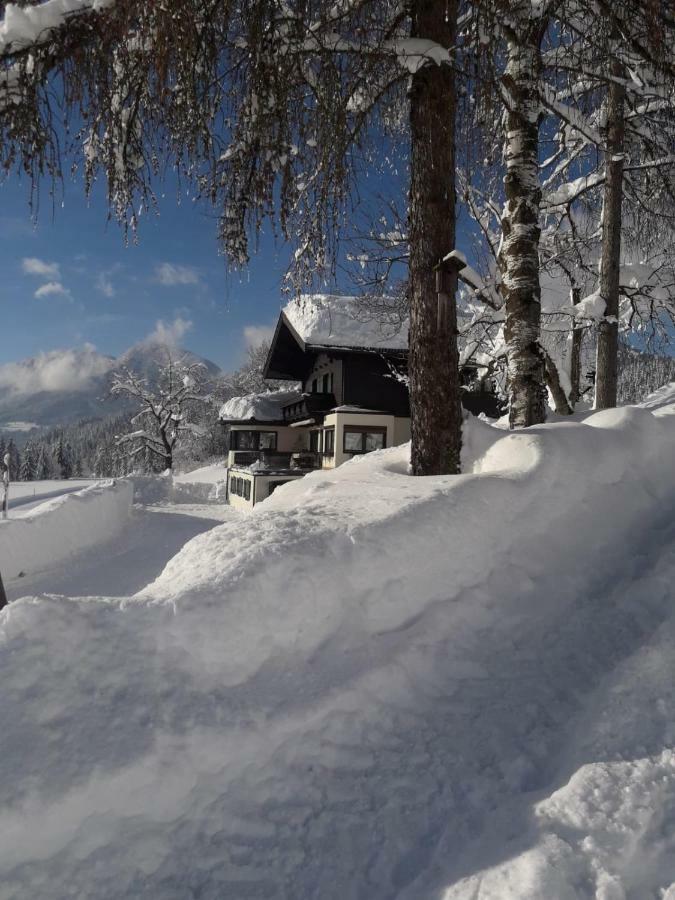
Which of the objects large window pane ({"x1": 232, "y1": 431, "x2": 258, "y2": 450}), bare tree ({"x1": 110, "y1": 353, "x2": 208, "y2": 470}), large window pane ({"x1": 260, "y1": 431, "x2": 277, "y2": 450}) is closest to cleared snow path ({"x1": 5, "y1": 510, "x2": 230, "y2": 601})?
large window pane ({"x1": 232, "y1": 431, "x2": 258, "y2": 450})

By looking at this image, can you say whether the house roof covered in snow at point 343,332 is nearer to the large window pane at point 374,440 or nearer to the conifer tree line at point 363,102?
the large window pane at point 374,440

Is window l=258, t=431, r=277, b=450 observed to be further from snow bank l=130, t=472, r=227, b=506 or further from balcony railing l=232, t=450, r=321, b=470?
snow bank l=130, t=472, r=227, b=506

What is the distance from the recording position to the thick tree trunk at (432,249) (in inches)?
184

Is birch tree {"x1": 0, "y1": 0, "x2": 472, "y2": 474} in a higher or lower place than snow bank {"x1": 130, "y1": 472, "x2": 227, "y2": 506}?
higher

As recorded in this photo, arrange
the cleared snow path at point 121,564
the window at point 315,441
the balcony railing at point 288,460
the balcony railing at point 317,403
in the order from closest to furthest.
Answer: the cleared snow path at point 121,564 → the balcony railing at point 317,403 → the balcony railing at point 288,460 → the window at point 315,441

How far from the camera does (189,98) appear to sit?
3.71 m

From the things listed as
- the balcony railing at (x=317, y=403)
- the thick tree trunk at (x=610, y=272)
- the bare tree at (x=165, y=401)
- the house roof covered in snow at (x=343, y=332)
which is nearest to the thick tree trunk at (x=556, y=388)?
the thick tree trunk at (x=610, y=272)

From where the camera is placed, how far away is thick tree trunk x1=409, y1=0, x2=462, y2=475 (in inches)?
184

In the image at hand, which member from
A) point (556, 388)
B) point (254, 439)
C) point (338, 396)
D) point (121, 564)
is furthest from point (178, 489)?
point (556, 388)

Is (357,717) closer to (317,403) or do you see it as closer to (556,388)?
(556,388)

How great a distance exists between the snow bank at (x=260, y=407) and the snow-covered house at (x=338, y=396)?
1.81m

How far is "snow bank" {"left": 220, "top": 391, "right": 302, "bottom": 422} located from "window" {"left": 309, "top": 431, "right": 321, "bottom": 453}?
8.39ft

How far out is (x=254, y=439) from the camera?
92.1 ft

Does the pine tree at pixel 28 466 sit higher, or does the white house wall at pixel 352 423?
the white house wall at pixel 352 423
